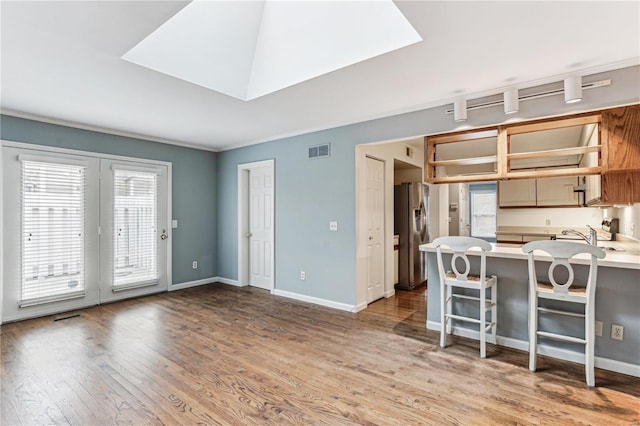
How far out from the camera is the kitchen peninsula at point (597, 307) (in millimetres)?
2562

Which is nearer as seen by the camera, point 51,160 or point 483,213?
point 51,160

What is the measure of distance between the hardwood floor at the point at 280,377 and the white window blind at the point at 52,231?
0.51 m

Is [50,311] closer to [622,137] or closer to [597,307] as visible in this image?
[597,307]

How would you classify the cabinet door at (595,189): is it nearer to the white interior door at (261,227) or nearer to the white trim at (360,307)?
the white trim at (360,307)

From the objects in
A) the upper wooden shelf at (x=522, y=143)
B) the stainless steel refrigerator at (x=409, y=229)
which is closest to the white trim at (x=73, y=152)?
the stainless steel refrigerator at (x=409, y=229)

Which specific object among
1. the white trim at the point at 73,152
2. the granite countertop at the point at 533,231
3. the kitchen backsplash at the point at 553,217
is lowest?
the granite countertop at the point at 533,231

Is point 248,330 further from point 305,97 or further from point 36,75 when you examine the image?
point 36,75

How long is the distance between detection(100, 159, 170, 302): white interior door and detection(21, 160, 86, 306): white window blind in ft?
0.96

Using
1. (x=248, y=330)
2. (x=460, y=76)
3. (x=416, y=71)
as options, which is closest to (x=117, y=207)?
(x=248, y=330)

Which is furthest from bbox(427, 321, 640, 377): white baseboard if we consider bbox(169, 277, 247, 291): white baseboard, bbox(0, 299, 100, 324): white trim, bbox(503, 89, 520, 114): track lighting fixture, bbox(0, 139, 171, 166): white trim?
bbox(0, 139, 171, 166): white trim

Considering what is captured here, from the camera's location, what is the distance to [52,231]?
4160mm

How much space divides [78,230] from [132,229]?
70cm

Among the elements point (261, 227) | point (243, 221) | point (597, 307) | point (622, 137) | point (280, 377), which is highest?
point (622, 137)

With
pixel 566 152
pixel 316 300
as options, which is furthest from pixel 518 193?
pixel 316 300
